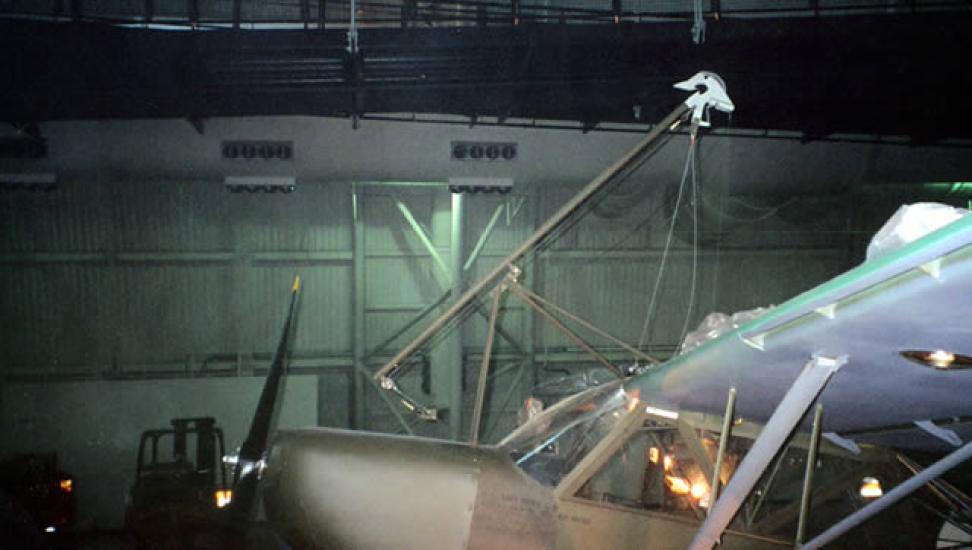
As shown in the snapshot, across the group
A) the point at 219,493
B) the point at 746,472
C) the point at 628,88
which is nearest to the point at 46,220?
the point at 219,493

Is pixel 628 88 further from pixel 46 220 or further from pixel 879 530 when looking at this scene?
pixel 46 220

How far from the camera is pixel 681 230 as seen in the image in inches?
485

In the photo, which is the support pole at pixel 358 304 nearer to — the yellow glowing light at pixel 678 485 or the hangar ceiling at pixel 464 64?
the hangar ceiling at pixel 464 64

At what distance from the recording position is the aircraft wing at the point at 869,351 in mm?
1599

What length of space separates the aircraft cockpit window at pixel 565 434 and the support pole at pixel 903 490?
110cm

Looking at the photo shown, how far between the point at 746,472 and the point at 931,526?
2.36 metres

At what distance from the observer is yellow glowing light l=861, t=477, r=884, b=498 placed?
3822mm

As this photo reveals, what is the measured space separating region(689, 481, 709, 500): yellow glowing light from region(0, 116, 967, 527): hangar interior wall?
7816 millimetres

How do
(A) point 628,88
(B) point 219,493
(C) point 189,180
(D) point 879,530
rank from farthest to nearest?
(C) point 189,180
(B) point 219,493
(A) point 628,88
(D) point 879,530

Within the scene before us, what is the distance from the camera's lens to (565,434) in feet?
13.9

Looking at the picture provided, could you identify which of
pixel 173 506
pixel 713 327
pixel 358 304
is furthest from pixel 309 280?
pixel 713 327

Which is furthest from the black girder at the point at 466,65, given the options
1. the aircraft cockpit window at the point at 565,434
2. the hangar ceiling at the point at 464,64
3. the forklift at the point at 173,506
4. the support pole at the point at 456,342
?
the aircraft cockpit window at the point at 565,434

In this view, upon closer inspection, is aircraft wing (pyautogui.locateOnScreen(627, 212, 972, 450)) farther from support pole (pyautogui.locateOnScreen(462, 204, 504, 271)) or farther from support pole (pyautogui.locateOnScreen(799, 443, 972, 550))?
support pole (pyautogui.locateOnScreen(462, 204, 504, 271))

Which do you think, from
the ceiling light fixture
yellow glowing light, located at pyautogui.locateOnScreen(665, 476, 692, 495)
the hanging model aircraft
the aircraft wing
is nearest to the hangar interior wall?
the hanging model aircraft
